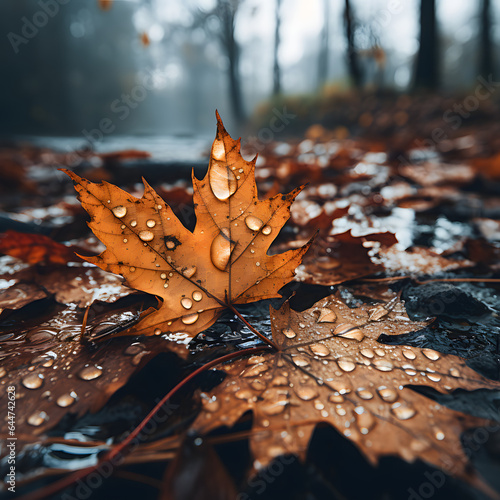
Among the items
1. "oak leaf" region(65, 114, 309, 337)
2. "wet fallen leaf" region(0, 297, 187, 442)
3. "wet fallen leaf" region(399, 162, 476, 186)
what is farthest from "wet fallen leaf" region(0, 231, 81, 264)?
"wet fallen leaf" region(399, 162, 476, 186)

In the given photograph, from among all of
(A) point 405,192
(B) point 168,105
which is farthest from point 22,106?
(B) point 168,105

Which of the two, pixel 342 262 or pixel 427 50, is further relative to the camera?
pixel 427 50

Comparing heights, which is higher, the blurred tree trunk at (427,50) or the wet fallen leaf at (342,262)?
the blurred tree trunk at (427,50)

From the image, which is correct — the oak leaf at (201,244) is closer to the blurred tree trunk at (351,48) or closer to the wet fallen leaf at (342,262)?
the wet fallen leaf at (342,262)

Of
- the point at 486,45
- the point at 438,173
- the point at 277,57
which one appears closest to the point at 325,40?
the point at 277,57

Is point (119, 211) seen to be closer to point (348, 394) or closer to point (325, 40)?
point (348, 394)

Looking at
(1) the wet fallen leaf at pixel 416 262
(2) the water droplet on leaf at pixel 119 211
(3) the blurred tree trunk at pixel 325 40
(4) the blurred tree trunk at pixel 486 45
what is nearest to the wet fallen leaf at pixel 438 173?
(1) the wet fallen leaf at pixel 416 262
